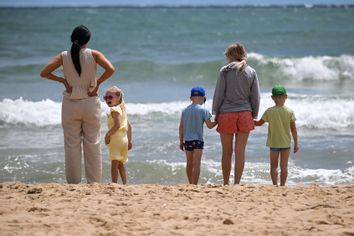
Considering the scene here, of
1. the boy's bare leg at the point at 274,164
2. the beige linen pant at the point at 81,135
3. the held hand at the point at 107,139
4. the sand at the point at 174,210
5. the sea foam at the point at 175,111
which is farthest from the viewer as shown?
the sea foam at the point at 175,111

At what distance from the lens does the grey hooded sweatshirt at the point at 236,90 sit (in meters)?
7.24

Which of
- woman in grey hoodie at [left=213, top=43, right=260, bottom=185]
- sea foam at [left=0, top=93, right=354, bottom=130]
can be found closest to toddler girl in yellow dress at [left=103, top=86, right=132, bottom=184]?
woman in grey hoodie at [left=213, top=43, right=260, bottom=185]

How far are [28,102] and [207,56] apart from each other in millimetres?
11532

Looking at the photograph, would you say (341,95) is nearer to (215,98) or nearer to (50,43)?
(215,98)

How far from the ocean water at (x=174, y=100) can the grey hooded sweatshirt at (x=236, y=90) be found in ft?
7.05

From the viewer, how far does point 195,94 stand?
24.6 feet

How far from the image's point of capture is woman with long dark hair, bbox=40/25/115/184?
698 centimetres

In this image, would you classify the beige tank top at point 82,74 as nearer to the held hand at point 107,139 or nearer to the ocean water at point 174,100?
the held hand at point 107,139

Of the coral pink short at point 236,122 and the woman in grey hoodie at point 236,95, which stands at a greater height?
the woman in grey hoodie at point 236,95

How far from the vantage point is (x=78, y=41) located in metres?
6.94


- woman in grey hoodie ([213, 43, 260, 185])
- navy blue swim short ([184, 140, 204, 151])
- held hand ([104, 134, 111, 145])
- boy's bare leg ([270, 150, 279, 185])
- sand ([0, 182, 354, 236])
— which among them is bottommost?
sand ([0, 182, 354, 236])

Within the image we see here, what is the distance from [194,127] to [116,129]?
2.72ft

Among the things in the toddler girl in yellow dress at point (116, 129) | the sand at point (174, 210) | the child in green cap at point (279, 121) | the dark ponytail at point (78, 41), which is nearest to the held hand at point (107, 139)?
the toddler girl in yellow dress at point (116, 129)

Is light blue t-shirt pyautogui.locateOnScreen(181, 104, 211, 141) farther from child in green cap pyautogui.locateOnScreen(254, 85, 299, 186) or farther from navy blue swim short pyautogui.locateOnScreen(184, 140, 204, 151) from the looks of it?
child in green cap pyautogui.locateOnScreen(254, 85, 299, 186)
